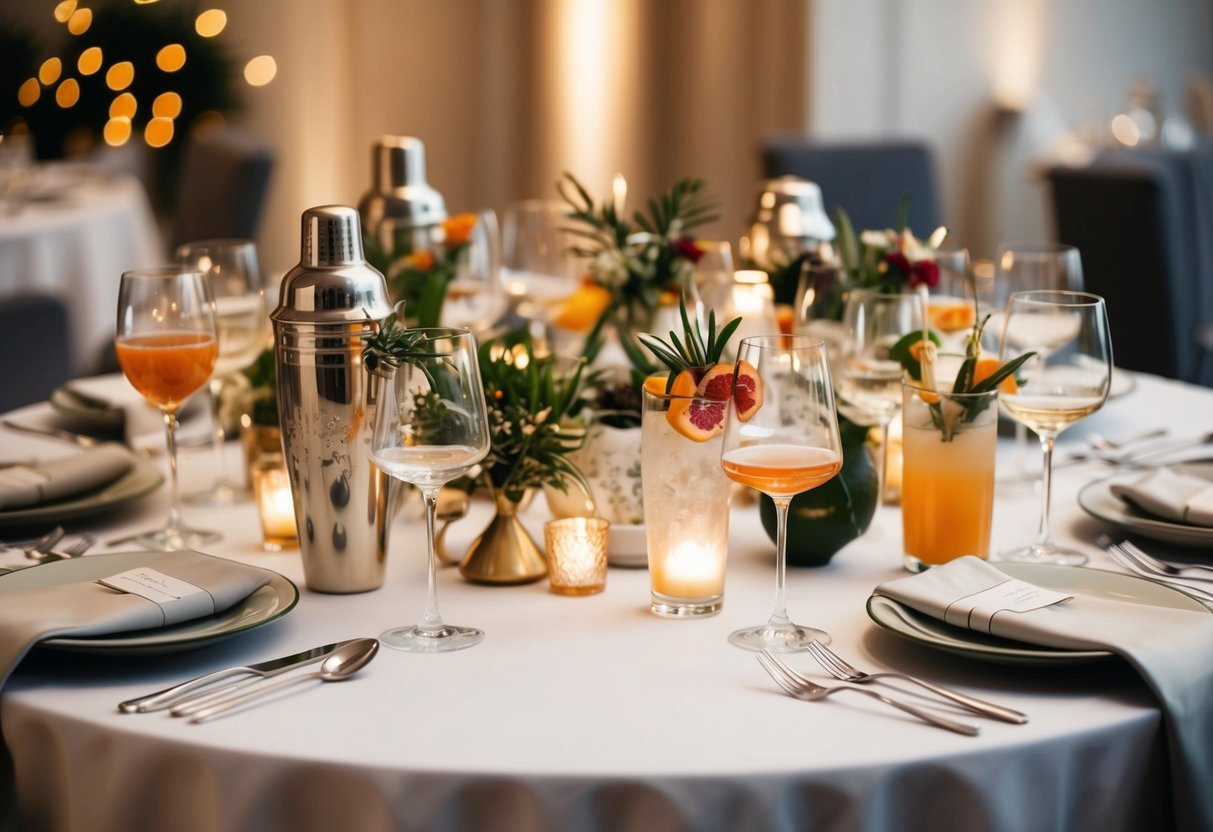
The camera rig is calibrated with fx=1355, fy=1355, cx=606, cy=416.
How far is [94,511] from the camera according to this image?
5.27 ft

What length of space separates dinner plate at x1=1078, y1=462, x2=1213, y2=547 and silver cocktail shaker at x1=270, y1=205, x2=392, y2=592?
2.65 ft

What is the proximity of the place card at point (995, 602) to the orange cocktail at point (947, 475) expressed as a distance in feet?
0.53

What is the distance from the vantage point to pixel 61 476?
5.32 ft

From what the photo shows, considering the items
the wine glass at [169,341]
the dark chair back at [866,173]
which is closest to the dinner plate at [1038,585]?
the wine glass at [169,341]

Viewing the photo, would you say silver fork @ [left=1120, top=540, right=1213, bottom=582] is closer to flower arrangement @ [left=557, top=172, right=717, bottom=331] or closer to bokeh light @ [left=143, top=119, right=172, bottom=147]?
flower arrangement @ [left=557, top=172, right=717, bottom=331]

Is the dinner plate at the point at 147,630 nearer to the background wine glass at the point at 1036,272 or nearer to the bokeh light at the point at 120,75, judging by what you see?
the background wine glass at the point at 1036,272

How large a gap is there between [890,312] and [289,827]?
3.08ft

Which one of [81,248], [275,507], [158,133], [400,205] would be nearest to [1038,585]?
[275,507]

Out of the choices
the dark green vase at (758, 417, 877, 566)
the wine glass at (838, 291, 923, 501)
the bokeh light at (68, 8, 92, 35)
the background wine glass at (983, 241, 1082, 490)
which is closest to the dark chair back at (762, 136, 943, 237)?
the background wine glass at (983, 241, 1082, 490)

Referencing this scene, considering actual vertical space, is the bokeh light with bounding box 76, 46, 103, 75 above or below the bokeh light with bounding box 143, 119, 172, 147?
above

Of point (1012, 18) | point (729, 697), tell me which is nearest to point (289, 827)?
point (729, 697)

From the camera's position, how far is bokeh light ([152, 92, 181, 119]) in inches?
275

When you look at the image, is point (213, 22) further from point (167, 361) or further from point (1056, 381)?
point (1056, 381)

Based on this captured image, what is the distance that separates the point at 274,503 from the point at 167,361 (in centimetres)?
21
